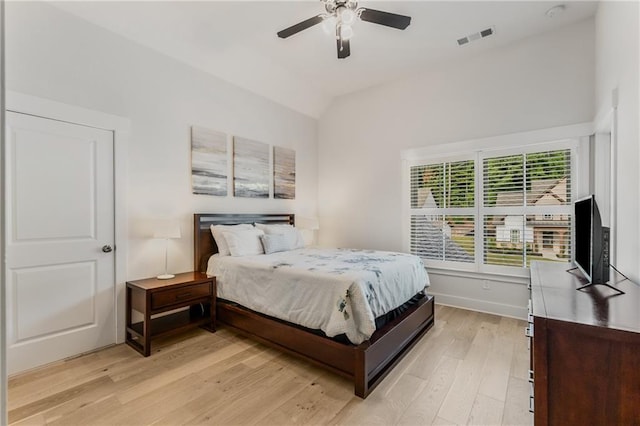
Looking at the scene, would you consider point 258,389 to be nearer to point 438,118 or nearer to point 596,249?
point 596,249

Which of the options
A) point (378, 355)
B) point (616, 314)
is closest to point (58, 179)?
point (378, 355)

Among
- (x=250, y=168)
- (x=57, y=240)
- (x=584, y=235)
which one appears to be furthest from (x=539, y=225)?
(x=57, y=240)

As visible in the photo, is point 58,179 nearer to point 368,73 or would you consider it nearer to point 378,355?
point 378,355

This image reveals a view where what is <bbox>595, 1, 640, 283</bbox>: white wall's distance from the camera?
1743 millimetres

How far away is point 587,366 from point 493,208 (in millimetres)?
3077

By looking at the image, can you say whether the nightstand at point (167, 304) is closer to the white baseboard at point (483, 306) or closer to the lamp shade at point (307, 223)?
the lamp shade at point (307, 223)

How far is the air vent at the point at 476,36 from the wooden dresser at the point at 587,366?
10.8ft

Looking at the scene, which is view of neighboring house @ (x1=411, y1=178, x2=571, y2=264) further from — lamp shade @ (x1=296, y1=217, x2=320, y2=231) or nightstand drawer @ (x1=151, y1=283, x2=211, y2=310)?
nightstand drawer @ (x1=151, y1=283, x2=211, y2=310)

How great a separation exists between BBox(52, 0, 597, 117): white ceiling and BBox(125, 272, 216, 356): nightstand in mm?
2514

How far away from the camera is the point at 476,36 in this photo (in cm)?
347

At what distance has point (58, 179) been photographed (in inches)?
102

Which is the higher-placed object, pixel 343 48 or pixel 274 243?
pixel 343 48

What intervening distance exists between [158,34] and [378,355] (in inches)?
148

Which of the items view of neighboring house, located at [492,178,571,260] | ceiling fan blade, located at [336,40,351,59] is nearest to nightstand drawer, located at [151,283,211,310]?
ceiling fan blade, located at [336,40,351,59]
